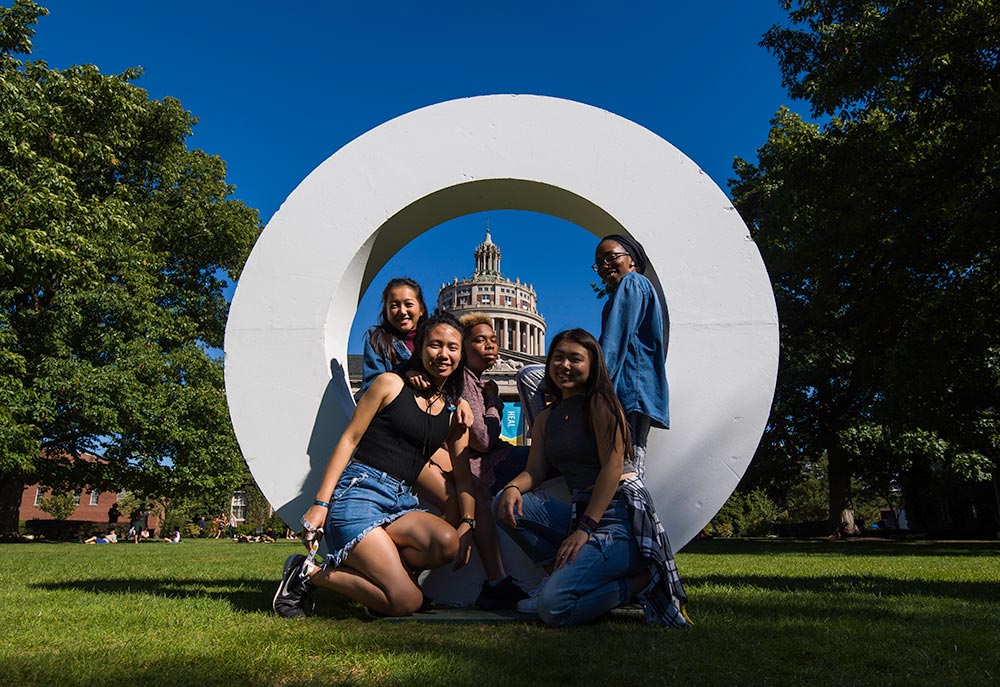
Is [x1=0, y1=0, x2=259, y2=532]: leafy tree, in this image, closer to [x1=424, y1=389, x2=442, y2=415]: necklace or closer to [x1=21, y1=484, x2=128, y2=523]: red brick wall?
[x1=424, y1=389, x2=442, y2=415]: necklace

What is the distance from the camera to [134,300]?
16953mm

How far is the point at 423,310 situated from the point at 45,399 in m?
13.8

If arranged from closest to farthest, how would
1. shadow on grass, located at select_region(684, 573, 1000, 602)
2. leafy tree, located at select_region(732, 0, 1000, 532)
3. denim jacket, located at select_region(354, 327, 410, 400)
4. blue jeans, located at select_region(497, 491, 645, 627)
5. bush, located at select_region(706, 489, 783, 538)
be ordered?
blue jeans, located at select_region(497, 491, 645, 627), denim jacket, located at select_region(354, 327, 410, 400), shadow on grass, located at select_region(684, 573, 1000, 602), leafy tree, located at select_region(732, 0, 1000, 532), bush, located at select_region(706, 489, 783, 538)

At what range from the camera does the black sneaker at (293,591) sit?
142 inches

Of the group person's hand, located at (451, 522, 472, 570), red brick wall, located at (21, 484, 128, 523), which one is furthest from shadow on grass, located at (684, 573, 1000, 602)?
red brick wall, located at (21, 484, 128, 523)

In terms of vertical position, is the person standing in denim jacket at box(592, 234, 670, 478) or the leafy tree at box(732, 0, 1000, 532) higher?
the leafy tree at box(732, 0, 1000, 532)

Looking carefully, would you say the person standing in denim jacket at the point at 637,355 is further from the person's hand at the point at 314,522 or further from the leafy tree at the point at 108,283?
the leafy tree at the point at 108,283

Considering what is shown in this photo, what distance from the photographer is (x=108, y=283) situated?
1755 cm

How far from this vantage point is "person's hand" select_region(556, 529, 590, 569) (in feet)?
11.2

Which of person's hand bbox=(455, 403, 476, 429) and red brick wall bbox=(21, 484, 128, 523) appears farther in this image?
red brick wall bbox=(21, 484, 128, 523)

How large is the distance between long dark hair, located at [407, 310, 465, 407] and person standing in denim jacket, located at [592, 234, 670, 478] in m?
0.80

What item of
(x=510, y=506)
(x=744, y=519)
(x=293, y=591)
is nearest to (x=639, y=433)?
(x=510, y=506)

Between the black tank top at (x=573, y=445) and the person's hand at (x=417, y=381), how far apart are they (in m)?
0.67

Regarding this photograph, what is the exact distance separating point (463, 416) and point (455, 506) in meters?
0.55
